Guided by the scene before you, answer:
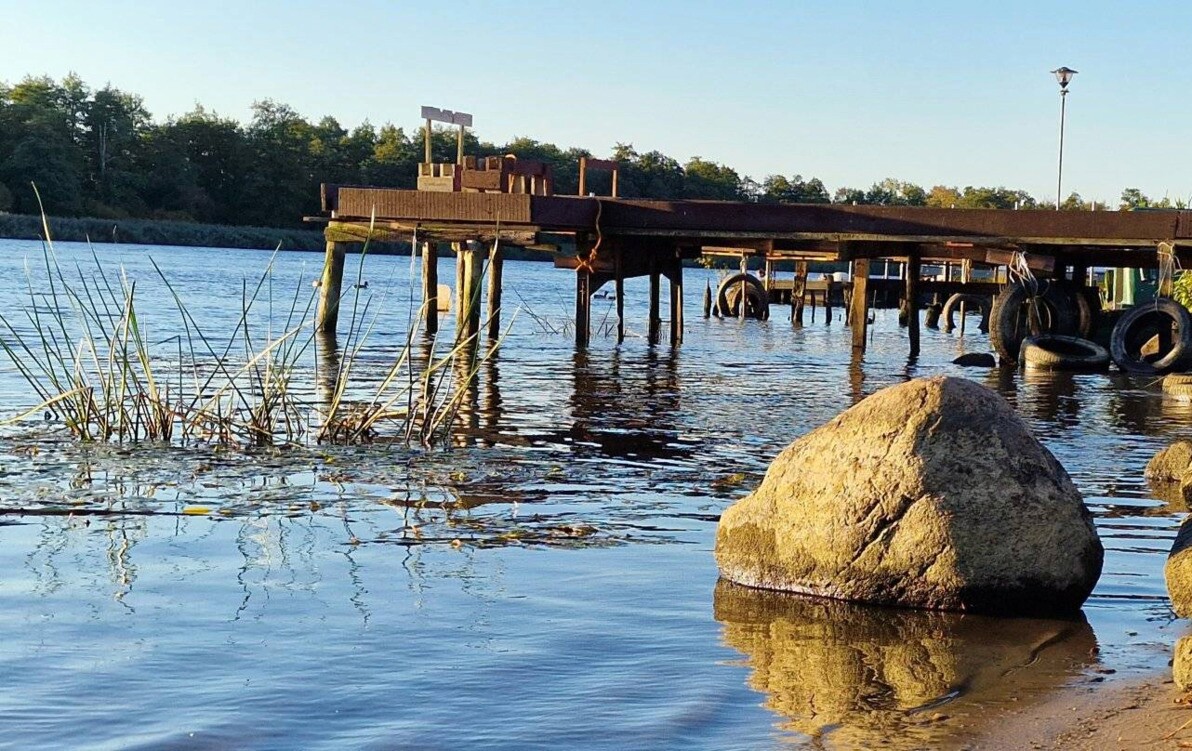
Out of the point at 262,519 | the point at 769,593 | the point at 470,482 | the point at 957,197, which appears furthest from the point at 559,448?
the point at 957,197

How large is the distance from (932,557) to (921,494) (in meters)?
0.32

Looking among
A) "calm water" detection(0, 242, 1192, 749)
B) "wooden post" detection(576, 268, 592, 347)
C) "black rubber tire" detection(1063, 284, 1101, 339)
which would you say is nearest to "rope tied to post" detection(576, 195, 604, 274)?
"wooden post" detection(576, 268, 592, 347)

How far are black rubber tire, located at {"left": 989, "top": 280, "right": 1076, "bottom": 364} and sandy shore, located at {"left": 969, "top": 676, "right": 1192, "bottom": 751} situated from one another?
67.7 ft

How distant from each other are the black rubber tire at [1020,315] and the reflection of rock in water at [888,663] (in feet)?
63.6

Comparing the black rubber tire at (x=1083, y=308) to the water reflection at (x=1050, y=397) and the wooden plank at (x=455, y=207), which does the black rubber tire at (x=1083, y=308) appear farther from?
the wooden plank at (x=455, y=207)

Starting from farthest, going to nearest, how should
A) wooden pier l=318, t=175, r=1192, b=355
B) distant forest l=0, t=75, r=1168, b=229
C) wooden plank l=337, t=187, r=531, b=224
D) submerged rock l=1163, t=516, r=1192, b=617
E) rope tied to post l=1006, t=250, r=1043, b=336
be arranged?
distant forest l=0, t=75, r=1168, b=229
rope tied to post l=1006, t=250, r=1043, b=336
wooden pier l=318, t=175, r=1192, b=355
wooden plank l=337, t=187, r=531, b=224
submerged rock l=1163, t=516, r=1192, b=617

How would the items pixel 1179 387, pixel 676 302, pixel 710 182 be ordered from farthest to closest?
pixel 710 182 → pixel 676 302 → pixel 1179 387

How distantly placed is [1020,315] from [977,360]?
1016 millimetres

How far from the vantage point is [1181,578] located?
6789mm

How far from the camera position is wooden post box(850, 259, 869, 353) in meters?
26.5

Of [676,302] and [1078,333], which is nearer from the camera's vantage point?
[1078,333]

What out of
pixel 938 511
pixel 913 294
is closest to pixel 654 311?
pixel 913 294

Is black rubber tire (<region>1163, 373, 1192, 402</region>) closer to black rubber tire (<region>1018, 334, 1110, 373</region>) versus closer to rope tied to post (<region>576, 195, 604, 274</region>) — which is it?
black rubber tire (<region>1018, 334, 1110, 373</region>)

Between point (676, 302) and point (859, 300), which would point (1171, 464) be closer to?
point (859, 300)
